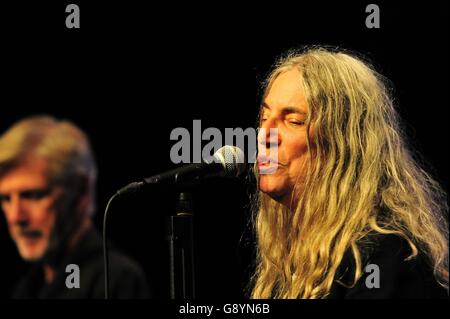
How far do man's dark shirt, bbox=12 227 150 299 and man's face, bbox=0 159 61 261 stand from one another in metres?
0.13

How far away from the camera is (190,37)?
3430 millimetres

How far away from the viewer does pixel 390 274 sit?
6.20 feet

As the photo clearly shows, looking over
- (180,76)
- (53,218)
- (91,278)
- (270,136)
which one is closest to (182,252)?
(270,136)

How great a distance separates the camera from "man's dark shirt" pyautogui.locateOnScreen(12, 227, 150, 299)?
2.51 metres

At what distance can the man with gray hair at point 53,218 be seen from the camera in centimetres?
260

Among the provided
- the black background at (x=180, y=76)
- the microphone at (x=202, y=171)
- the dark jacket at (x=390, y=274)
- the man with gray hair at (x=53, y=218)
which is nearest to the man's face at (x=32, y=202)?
the man with gray hair at (x=53, y=218)

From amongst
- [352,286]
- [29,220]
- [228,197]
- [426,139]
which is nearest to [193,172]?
[352,286]

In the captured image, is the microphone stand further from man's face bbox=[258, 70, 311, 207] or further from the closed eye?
the closed eye

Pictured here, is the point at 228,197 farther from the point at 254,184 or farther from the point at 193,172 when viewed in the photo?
the point at 193,172

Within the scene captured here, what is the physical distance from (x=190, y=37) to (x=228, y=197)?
88 centimetres

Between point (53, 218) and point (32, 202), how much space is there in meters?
0.11

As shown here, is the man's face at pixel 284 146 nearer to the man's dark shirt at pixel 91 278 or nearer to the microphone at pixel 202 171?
the microphone at pixel 202 171

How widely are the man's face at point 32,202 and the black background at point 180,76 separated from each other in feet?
1.80
